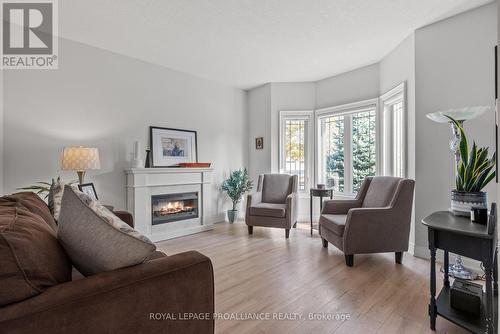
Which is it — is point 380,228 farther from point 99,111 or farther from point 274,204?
point 99,111

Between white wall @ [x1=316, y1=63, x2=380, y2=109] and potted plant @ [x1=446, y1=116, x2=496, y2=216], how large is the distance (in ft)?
7.14

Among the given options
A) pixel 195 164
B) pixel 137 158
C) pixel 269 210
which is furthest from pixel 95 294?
pixel 195 164

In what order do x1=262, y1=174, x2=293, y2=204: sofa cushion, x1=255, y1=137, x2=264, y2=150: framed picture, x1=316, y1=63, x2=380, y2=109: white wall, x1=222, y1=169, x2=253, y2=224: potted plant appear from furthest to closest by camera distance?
x1=255, y1=137, x2=264, y2=150: framed picture
x1=222, y1=169, x2=253, y2=224: potted plant
x1=262, y1=174, x2=293, y2=204: sofa cushion
x1=316, y1=63, x2=380, y2=109: white wall

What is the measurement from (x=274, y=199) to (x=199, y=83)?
244cm

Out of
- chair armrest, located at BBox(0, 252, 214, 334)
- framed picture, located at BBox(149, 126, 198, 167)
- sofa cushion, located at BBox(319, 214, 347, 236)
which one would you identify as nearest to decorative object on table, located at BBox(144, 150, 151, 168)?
framed picture, located at BBox(149, 126, 198, 167)

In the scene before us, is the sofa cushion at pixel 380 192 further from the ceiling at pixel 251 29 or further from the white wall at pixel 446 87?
the ceiling at pixel 251 29

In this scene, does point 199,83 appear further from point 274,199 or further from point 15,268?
point 15,268

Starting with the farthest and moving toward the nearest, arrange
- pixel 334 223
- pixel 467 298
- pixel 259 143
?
pixel 259 143
pixel 334 223
pixel 467 298

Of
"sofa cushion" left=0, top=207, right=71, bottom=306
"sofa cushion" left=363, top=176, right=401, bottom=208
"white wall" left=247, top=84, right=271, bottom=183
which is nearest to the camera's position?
"sofa cushion" left=0, top=207, right=71, bottom=306

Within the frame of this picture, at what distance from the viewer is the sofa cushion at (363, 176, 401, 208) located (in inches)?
110

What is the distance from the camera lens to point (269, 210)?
3.66m

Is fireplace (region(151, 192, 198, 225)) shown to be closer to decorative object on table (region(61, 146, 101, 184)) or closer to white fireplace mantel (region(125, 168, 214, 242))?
white fireplace mantel (region(125, 168, 214, 242))

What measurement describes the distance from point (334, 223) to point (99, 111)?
3.29 metres

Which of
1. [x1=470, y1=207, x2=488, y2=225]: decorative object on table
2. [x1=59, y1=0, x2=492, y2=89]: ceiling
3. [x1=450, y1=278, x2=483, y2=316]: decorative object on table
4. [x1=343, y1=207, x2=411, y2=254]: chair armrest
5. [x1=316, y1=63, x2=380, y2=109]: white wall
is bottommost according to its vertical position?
[x1=450, y1=278, x2=483, y2=316]: decorative object on table
